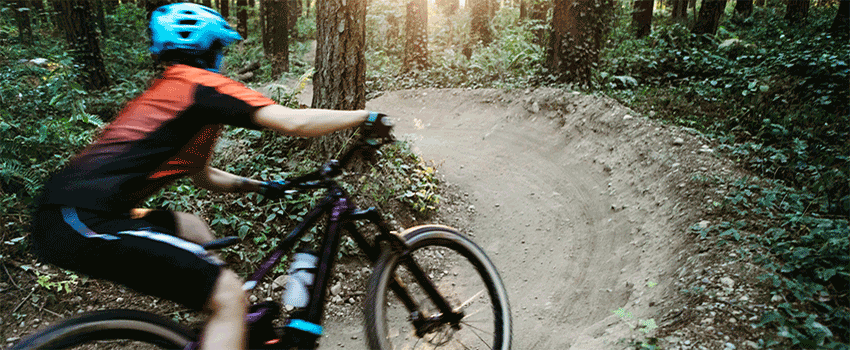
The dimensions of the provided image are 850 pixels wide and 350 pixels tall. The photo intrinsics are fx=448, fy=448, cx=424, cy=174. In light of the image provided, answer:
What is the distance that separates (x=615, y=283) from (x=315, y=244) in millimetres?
3331

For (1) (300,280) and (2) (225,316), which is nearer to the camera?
(2) (225,316)

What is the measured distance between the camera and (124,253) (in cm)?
205

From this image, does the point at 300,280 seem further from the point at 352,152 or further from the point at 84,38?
the point at 84,38

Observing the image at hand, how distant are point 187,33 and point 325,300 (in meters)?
1.74

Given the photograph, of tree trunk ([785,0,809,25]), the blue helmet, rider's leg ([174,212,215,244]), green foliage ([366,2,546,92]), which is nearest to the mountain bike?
rider's leg ([174,212,215,244])

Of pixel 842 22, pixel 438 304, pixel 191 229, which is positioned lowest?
pixel 438 304

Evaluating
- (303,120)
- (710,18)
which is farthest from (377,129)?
(710,18)

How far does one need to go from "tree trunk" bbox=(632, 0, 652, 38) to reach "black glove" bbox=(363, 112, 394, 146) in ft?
43.3

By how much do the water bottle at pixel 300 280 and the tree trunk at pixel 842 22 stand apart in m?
10.7

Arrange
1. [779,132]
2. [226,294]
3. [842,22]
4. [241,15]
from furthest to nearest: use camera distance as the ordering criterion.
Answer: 1. [241,15]
2. [842,22]
3. [779,132]
4. [226,294]

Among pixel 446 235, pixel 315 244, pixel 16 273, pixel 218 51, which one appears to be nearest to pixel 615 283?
pixel 446 235

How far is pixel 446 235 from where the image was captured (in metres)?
3.13

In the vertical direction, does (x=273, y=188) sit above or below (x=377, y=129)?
below

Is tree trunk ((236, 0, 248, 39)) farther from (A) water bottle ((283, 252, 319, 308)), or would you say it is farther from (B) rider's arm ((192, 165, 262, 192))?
(A) water bottle ((283, 252, 319, 308))
